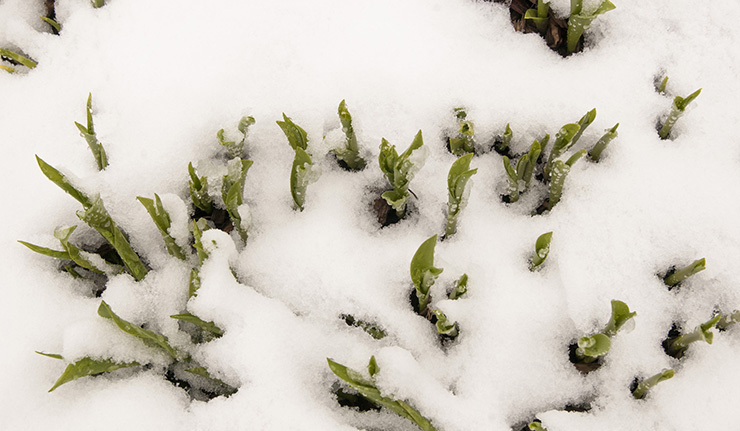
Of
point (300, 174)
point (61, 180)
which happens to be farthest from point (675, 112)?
point (61, 180)

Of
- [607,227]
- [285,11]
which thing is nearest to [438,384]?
[607,227]

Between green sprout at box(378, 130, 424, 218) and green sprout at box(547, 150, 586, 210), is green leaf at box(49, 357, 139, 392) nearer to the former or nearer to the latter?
green sprout at box(378, 130, 424, 218)

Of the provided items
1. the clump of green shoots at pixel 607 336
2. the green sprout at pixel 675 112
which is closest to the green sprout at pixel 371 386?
the clump of green shoots at pixel 607 336

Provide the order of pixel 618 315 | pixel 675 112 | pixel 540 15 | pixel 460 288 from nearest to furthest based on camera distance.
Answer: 1. pixel 618 315
2. pixel 460 288
3. pixel 675 112
4. pixel 540 15

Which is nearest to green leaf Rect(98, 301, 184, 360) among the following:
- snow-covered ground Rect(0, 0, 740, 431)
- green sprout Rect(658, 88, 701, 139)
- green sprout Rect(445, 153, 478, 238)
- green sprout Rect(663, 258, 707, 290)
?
snow-covered ground Rect(0, 0, 740, 431)

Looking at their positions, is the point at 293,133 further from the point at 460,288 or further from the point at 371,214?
the point at 460,288

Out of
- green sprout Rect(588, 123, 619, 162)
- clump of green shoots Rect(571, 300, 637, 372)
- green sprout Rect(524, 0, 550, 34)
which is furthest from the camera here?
green sprout Rect(524, 0, 550, 34)
